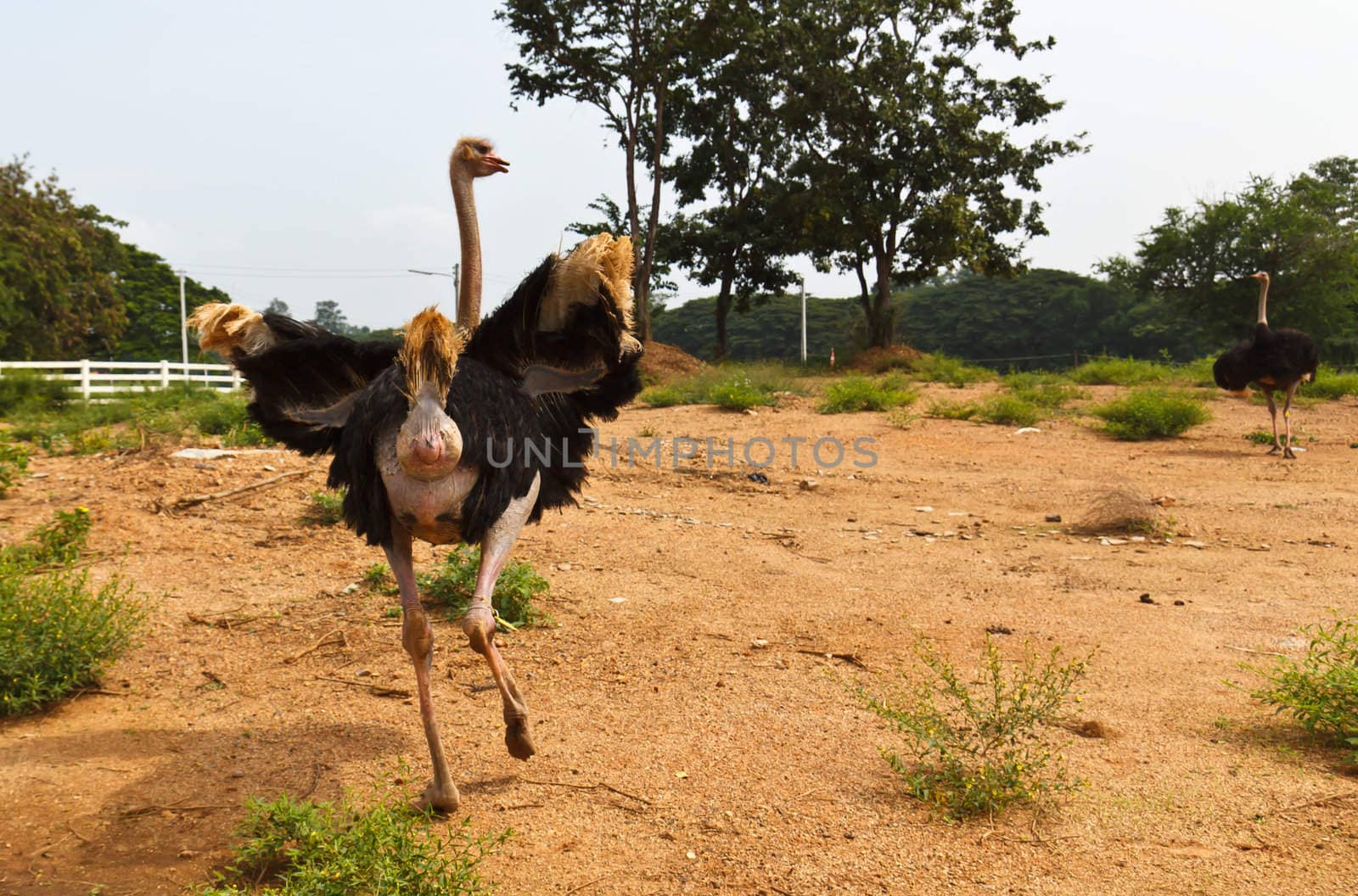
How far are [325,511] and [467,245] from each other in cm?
327

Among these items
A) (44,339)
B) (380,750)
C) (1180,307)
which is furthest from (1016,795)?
(44,339)

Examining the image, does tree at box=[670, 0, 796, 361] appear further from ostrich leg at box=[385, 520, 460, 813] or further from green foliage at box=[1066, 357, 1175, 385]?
ostrich leg at box=[385, 520, 460, 813]

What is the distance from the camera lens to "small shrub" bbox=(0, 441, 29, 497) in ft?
22.5

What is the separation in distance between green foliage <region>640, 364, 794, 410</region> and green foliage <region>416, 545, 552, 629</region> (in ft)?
25.4

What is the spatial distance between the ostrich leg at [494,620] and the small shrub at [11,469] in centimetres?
554

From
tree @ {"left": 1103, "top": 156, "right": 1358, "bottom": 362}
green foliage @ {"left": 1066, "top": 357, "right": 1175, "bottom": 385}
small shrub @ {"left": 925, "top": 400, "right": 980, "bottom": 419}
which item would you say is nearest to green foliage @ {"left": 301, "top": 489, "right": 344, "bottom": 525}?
small shrub @ {"left": 925, "top": 400, "right": 980, "bottom": 419}

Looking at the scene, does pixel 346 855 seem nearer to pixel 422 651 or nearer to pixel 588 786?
pixel 422 651

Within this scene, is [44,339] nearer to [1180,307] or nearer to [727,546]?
[727,546]

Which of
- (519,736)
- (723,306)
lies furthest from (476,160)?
(723,306)

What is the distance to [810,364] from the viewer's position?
22547 mm

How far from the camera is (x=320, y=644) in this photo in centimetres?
445

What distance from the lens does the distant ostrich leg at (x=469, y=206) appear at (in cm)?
357

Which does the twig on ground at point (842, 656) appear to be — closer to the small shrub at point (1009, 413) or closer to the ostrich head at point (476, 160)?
the ostrich head at point (476, 160)

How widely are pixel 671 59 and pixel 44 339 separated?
20.0 metres
